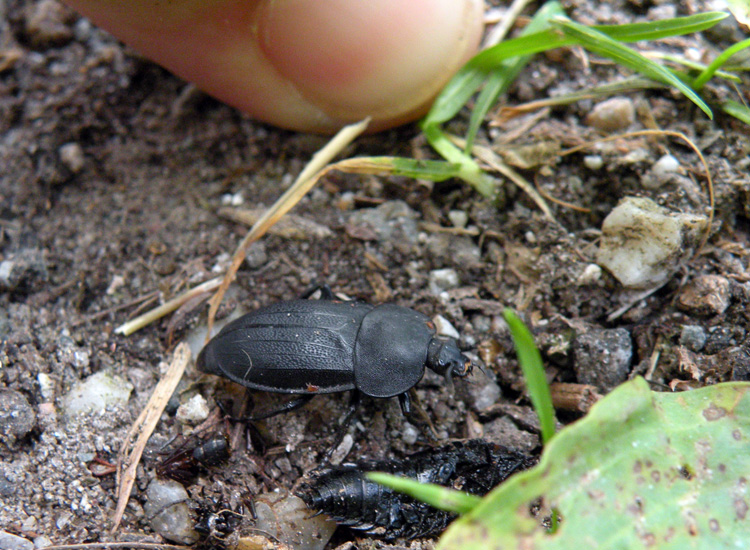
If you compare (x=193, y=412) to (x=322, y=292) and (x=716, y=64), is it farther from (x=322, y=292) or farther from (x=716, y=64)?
(x=716, y=64)

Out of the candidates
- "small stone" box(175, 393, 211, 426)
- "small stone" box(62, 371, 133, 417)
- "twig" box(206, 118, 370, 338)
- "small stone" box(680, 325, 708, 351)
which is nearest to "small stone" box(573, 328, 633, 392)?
"small stone" box(680, 325, 708, 351)

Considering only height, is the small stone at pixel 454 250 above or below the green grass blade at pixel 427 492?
below

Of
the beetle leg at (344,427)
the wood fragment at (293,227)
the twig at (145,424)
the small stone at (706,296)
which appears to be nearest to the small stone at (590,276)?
the small stone at (706,296)

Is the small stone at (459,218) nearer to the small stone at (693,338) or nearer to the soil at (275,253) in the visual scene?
the soil at (275,253)

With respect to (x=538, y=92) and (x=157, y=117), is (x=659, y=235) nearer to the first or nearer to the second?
(x=538, y=92)

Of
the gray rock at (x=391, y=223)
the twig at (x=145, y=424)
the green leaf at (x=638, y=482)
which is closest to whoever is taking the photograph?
the green leaf at (x=638, y=482)

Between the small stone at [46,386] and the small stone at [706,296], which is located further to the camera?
the small stone at [46,386]

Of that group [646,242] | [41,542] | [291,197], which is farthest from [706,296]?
[41,542]
